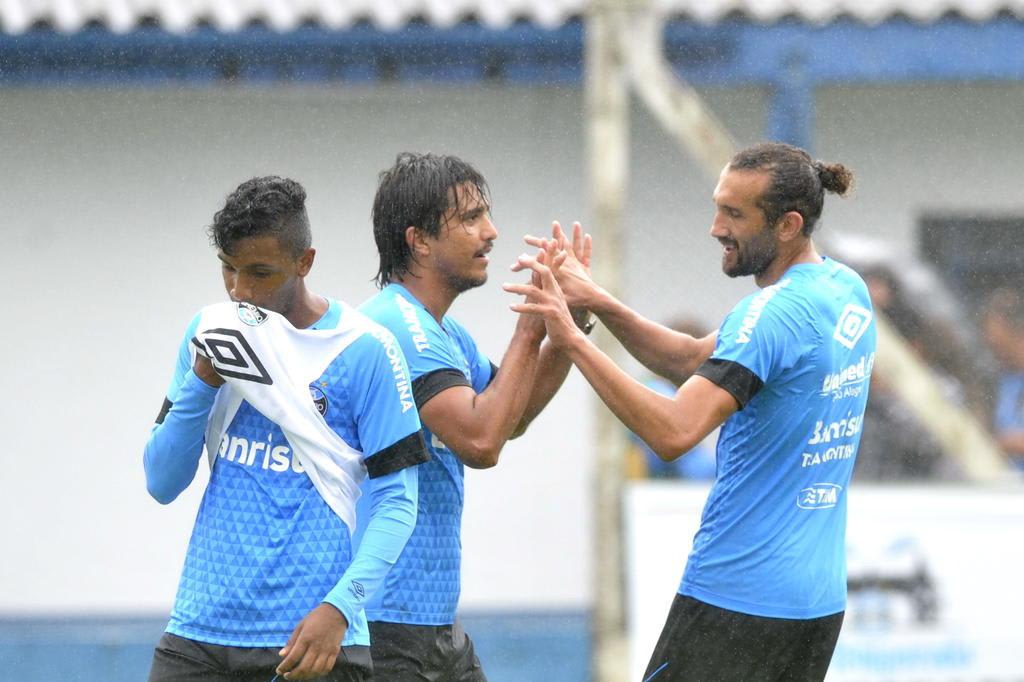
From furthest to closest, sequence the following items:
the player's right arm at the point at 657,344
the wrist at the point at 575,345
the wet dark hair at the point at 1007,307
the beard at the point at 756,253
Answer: the wet dark hair at the point at 1007,307, the player's right arm at the point at 657,344, the beard at the point at 756,253, the wrist at the point at 575,345

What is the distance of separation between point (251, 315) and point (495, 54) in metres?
4.30

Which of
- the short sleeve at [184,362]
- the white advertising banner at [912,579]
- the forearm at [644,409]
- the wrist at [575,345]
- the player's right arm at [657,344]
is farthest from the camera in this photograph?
the white advertising banner at [912,579]

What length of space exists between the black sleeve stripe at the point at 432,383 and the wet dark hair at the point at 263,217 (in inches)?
19.7

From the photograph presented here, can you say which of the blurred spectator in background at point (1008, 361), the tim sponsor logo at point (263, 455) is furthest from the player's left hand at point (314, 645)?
the blurred spectator in background at point (1008, 361)

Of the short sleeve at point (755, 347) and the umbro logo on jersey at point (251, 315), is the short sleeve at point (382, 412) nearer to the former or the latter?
the umbro logo on jersey at point (251, 315)

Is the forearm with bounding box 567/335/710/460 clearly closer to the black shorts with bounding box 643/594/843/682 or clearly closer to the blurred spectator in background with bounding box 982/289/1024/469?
the black shorts with bounding box 643/594/843/682

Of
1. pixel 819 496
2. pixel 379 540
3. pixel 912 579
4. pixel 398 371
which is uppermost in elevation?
pixel 398 371

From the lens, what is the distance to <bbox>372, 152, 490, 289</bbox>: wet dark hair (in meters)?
4.17

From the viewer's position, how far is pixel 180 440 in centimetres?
357

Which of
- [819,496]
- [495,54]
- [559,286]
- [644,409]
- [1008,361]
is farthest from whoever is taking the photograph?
[1008,361]

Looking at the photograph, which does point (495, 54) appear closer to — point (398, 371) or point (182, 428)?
point (398, 371)

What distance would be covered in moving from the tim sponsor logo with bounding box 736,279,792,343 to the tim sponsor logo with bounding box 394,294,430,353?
2.62 feet

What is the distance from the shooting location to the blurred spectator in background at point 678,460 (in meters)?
7.49

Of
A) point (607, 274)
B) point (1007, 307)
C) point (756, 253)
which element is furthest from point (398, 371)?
point (1007, 307)
